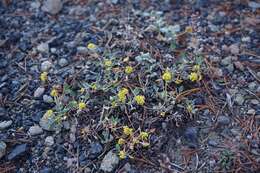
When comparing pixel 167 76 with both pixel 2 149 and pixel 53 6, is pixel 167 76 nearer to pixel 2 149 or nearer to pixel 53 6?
pixel 2 149

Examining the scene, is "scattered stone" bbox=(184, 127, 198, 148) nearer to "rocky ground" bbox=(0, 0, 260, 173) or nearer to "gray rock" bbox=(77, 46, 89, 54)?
"rocky ground" bbox=(0, 0, 260, 173)

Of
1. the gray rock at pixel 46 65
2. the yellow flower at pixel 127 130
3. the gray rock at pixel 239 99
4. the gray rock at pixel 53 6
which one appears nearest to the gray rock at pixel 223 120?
the gray rock at pixel 239 99

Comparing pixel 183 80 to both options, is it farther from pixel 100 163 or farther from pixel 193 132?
pixel 100 163

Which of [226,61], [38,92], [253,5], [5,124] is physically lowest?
[5,124]

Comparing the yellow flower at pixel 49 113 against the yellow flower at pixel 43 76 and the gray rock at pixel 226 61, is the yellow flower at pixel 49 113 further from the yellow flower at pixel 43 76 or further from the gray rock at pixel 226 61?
the gray rock at pixel 226 61

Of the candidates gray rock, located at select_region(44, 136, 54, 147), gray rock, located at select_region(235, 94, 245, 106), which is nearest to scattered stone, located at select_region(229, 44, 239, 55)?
gray rock, located at select_region(235, 94, 245, 106)

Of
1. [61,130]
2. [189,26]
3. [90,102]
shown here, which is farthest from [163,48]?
[61,130]

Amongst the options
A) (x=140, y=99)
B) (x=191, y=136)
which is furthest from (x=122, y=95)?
(x=191, y=136)
